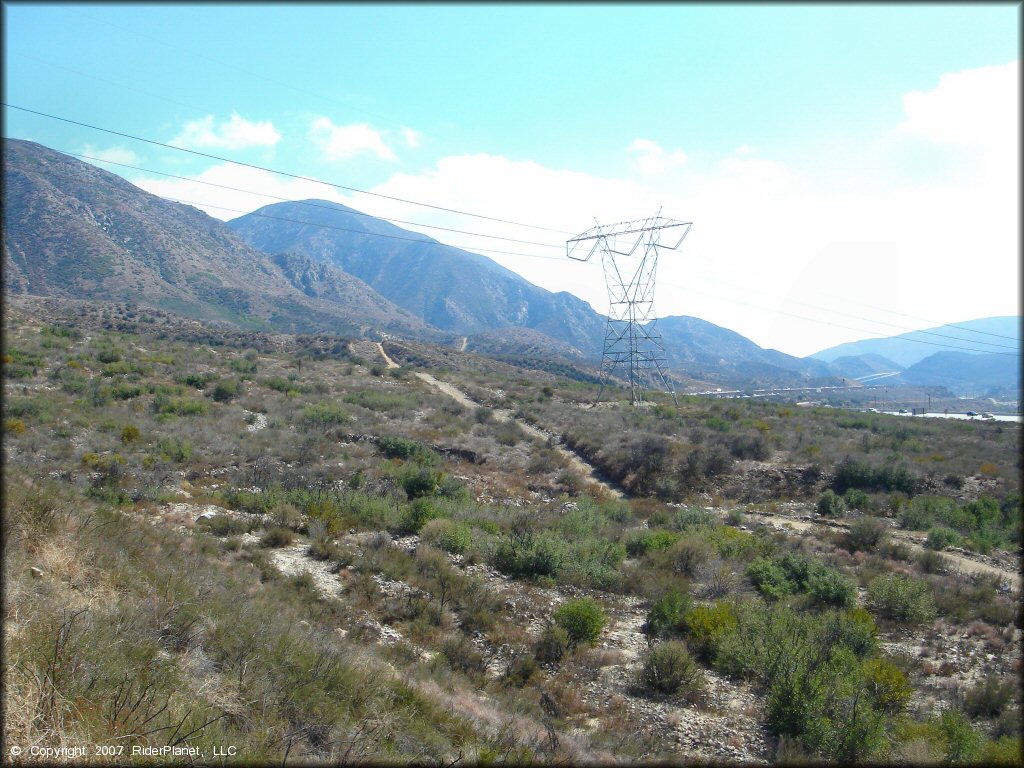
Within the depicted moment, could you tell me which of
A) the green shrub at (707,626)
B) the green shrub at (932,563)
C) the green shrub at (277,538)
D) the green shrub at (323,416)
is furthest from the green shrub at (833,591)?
the green shrub at (323,416)

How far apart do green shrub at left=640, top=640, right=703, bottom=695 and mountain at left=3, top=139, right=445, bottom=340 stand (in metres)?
60.5

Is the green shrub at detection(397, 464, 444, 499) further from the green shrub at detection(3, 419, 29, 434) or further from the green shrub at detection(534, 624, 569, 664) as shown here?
the green shrub at detection(3, 419, 29, 434)

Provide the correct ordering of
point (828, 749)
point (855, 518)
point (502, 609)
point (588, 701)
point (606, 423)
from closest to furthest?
point (828, 749) < point (588, 701) < point (502, 609) < point (855, 518) < point (606, 423)

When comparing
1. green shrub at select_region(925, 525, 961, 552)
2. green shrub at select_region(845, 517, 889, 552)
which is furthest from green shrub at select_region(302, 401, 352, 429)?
green shrub at select_region(925, 525, 961, 552)

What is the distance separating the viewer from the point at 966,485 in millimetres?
21234

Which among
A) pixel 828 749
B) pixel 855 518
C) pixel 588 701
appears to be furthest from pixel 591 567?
pixel 855 518

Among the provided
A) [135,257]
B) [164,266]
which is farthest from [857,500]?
Answer: [164,266]

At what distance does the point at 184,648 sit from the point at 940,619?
1331 cm

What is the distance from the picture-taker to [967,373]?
130 meters

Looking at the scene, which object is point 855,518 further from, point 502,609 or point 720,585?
point 502,609

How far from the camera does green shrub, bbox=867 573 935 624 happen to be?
1020cm

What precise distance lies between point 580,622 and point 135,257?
11810 centimetres

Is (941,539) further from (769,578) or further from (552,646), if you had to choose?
(552,646)

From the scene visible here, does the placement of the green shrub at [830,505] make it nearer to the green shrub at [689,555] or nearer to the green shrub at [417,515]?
the green shrub at [689,555]
